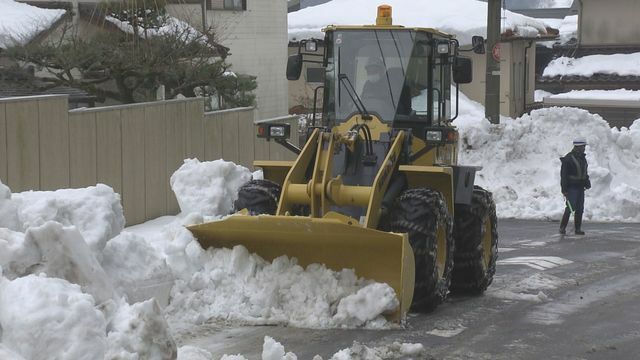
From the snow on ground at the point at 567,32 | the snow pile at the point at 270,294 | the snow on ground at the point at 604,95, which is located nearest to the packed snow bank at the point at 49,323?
the snow pile at the point at 270,294

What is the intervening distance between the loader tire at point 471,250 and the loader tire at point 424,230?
4.22 feet

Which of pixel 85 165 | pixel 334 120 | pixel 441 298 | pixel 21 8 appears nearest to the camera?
pixel 441 298

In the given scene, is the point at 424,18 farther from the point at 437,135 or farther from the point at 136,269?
the point at 136,269

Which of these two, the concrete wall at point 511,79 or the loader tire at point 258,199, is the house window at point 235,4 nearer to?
the concrete wall at point 511,79

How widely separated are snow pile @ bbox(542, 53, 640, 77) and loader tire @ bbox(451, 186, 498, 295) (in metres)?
22.7

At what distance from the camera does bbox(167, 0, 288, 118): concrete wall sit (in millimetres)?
28359

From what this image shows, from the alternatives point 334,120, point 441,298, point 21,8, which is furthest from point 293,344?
point 21,8

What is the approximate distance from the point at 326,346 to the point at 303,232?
1192mm

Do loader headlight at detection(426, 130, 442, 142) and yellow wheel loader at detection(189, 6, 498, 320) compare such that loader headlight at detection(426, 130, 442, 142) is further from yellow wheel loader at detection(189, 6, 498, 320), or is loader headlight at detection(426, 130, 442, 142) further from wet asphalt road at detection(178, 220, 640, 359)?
wet asphalt road at detection(178, 220, 640, 359)

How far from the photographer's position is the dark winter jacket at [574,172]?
17984mm

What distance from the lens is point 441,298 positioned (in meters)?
10.3

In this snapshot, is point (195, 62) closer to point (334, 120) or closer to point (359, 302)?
point (334, 120)

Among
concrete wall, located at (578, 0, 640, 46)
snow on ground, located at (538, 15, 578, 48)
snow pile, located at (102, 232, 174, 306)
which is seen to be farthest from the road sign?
snow pile, located at (102, 232, 174, 306)

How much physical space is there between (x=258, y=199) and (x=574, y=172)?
8.94m
